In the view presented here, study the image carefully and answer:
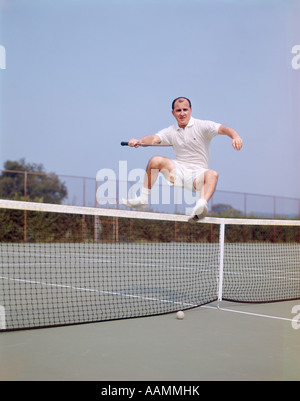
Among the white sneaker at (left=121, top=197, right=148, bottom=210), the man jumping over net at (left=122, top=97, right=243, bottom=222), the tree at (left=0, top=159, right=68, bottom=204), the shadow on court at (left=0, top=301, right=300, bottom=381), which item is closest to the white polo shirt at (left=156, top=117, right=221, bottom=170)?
the man jumping over net at (left=122, top=97, right=243, bottom=222)

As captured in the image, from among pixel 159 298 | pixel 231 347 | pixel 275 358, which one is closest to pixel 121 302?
pixel 159 298

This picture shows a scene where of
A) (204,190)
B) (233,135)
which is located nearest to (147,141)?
(204,190)

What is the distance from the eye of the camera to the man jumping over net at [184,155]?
5983 millimetres

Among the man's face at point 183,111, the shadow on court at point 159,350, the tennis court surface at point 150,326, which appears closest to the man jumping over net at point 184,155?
the man's face at point 183,111

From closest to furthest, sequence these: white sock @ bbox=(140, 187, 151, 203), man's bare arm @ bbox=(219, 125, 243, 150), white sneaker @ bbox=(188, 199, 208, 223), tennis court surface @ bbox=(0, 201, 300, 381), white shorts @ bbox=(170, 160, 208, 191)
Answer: tennis court surface @ bbox=(0, 201, 300, 381), man's bare arm @ bbox=(219, 125, 243, 150), white sneaker @ bbox=(188, 199, 208, 223), white sock @ bbox=(140, 187, 151, 203), white shorts @ bbox=(170, 160, 208, 191)

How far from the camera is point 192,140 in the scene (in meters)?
6.23

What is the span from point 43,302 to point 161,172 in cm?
214

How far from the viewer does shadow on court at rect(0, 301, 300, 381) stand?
3139mm

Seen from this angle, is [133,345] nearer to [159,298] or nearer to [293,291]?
[159,298]

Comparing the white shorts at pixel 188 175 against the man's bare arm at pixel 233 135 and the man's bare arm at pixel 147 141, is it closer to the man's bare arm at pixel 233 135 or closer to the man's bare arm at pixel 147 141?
the man's bare arm at pixel 147 141

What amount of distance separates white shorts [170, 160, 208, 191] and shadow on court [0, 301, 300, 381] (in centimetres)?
171

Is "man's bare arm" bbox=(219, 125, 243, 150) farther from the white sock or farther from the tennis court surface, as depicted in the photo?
the white sock

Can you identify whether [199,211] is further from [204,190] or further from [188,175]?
[188,175]

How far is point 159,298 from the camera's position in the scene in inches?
258
